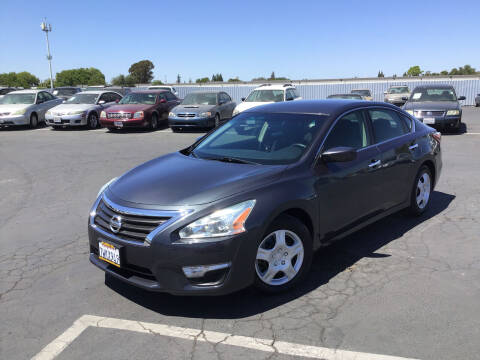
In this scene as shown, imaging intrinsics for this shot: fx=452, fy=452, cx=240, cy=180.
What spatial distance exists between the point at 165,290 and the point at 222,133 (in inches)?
88.2

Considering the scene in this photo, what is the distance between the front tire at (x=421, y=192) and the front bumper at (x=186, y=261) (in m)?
3.01

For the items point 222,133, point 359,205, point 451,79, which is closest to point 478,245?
point 359,205

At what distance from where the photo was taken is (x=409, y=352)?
2.98 meters

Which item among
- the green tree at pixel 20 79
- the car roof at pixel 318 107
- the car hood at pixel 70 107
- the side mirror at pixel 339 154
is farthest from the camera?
the green tree at pixel 20 79

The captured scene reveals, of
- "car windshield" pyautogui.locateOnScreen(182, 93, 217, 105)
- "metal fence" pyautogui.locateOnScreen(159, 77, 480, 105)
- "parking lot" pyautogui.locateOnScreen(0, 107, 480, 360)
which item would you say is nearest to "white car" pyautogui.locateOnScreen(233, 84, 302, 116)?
"car windshield" pyautogui.locateOnScreen(182, 93, 217, 105)

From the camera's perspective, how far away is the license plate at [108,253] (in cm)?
355

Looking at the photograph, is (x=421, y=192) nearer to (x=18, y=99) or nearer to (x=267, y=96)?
(x=267, y=96)

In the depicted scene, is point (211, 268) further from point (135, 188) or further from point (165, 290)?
point (135, 188)

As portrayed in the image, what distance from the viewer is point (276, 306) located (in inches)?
144

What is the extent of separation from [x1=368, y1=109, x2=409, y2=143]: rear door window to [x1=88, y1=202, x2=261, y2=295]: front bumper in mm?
2342

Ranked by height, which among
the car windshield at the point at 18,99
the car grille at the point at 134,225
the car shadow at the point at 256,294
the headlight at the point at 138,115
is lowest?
the car shadow at the point at 256,294

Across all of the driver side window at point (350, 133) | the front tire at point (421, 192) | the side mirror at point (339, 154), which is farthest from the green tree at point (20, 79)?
the side mirror at point (339, 154)

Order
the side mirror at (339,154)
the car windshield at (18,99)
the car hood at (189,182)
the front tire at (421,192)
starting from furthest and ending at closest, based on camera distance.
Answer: the car windshield at (18,99)
the front tire at (421,192)
the side mirror at (339,154)
the car hood at (189,182)

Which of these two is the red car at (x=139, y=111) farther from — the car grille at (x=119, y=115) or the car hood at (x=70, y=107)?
the car hood at (x=70, y=107)
